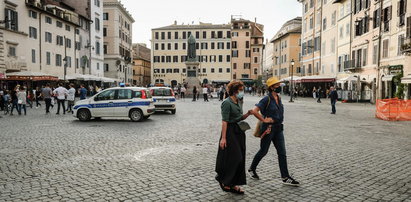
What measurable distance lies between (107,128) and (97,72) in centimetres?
4548

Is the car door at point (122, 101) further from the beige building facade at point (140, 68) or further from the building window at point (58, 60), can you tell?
the beige building facade at point (140, 68)

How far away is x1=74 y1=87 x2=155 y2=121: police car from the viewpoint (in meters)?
15.9

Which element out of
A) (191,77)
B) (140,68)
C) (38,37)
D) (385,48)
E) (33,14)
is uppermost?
(33,14)

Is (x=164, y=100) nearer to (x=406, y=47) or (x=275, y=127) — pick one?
(x=275, y=127)

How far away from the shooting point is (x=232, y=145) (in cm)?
519

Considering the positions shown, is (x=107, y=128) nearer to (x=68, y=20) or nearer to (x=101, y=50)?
(x=68, y=20)

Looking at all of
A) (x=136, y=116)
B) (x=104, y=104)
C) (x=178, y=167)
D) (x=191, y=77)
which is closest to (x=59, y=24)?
(x=191, y=77)

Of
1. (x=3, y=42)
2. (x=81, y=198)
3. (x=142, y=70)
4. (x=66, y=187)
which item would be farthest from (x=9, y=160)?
(x=142, y=70)

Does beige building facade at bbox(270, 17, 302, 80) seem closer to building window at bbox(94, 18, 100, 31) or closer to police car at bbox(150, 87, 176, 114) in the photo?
building window at bbox(94, 18, 100, 31)

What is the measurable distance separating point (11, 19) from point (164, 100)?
21.7m

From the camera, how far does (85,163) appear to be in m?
7.34

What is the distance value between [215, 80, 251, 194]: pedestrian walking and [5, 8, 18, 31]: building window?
107 ft

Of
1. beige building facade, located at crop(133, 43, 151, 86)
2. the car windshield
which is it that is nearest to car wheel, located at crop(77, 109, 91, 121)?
the car windshield

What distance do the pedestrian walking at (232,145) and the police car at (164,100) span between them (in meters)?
14.9
